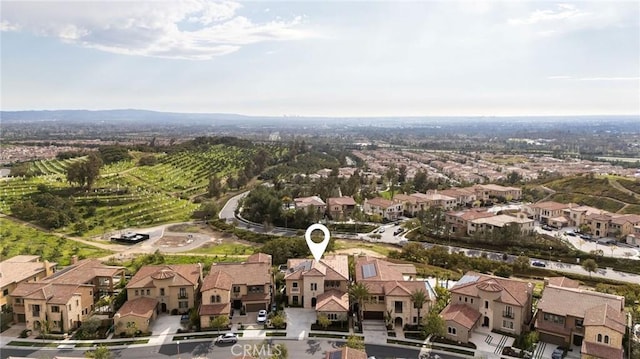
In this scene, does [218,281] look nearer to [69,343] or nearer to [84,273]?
[69,343]

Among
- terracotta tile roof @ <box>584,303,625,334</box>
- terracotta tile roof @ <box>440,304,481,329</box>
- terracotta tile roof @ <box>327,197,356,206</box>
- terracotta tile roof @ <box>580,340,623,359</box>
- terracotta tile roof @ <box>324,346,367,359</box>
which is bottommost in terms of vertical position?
terracotta tile roof @ <box>580,340,623,359</box>

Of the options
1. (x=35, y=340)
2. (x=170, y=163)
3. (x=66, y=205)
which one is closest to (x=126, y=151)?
(x=170, y=163)

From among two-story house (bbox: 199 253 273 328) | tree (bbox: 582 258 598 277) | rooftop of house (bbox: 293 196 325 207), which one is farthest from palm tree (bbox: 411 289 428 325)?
rooftop of house (bbox: 293 196 325 207)

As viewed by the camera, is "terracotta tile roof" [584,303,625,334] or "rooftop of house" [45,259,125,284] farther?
"rooftop of house" [45,259,125,284]

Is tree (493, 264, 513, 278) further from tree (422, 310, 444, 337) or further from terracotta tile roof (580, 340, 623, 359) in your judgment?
tree (422, 310, 444, 337)

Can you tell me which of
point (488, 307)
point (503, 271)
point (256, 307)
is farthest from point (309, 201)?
point (488, 307)

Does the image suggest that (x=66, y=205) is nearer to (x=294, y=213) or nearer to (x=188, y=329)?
(x=294, y=213)

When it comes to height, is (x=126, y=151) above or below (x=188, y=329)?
above
